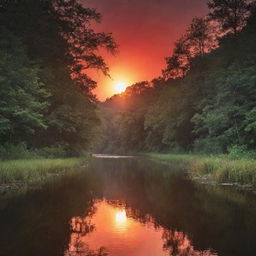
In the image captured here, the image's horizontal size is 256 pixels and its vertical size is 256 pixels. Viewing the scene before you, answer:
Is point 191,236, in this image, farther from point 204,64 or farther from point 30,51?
point 204,64

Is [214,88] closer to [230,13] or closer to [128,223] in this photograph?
[230,13]

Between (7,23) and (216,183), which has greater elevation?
(7,23)

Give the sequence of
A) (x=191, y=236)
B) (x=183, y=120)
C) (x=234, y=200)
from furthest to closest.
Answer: (x=183, y=120) < (x=234, y=200) < (x=191, y=236)

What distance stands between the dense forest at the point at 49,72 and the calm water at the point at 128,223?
11484 millimetres

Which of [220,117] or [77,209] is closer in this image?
[77,209]

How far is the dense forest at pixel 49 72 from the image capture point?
99.9ft

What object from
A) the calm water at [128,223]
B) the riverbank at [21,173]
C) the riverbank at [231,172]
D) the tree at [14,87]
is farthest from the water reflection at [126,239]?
the tree at [14,87]

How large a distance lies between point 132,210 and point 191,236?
501cm

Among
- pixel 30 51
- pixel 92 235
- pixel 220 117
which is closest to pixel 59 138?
pixel 30 51

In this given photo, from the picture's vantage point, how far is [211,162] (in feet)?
100

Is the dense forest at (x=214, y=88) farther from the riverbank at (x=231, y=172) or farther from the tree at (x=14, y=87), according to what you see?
the tree at (x=14, y=87)

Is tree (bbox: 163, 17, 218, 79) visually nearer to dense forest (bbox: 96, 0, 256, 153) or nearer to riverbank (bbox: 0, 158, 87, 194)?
dense forest (bbox: 96, 0, 256, 153)

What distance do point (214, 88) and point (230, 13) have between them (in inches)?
411

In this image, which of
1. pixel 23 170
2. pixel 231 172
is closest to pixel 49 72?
pixel 23 170
